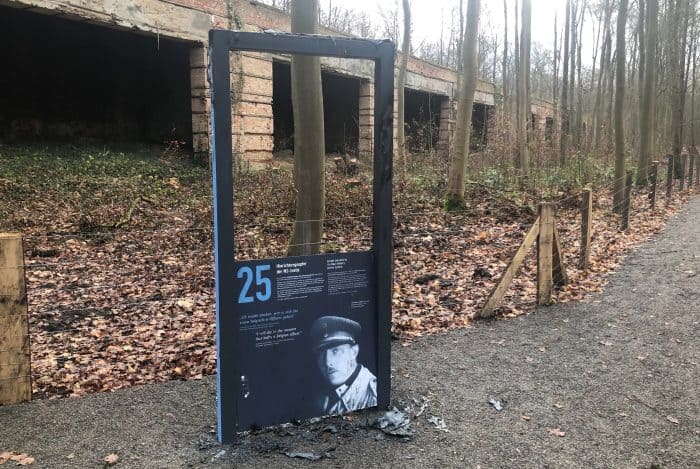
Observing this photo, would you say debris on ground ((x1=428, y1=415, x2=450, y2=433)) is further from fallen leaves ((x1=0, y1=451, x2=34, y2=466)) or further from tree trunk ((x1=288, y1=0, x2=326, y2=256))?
tree trunk ((x1=288, y1=0, x2=326, y2=256))

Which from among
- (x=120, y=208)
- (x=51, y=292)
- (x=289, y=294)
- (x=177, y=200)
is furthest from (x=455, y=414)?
(x=177, y=200)

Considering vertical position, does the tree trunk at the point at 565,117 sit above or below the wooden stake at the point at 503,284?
above

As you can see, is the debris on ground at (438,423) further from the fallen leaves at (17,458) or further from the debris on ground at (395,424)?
the fallen leaves at (17,458)

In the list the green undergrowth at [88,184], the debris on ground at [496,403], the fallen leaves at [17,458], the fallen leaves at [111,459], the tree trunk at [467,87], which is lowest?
the fallen leaves at [111,459]

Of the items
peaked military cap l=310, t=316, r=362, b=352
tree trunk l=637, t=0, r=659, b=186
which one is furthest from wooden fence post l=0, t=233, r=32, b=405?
tree trunk l=637, t=0, r=659, b=186

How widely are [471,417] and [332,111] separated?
2350cm

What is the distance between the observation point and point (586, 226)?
7988mm

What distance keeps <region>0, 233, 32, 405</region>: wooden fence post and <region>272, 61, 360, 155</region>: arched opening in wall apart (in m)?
17.4

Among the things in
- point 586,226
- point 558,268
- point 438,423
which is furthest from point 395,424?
point 586,226

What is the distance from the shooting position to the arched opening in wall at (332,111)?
22047 mm

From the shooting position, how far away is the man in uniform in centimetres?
372

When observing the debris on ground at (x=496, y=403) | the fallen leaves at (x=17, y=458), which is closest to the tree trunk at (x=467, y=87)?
the debris on ground at (x=496, y=403)

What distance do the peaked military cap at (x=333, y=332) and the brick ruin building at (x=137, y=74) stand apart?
36.3 feet

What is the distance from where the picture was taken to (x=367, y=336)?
387 cm
